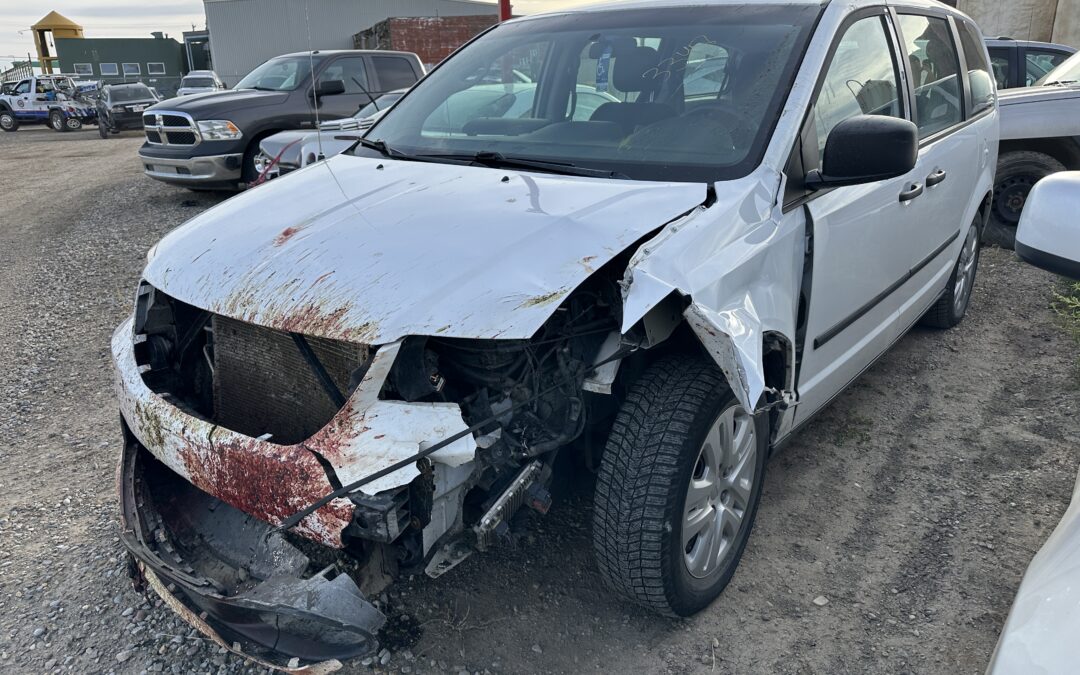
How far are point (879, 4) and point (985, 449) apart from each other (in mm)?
1969

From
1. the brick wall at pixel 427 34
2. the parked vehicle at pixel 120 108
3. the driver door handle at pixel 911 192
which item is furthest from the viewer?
the brick wall at pixel 427 34

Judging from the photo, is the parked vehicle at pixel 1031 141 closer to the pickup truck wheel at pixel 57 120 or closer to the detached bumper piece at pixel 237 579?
the detached bumper piece at pixel 237 579

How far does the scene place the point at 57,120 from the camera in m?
23.5

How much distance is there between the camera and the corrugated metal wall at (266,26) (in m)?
26.8

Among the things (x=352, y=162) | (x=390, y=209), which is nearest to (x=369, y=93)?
(x=352, y=162)

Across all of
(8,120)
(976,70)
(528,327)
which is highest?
(976,70)

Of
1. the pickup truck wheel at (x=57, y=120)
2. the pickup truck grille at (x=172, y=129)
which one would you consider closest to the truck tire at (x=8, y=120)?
the pickup truck wheel at (x=57, y=120)

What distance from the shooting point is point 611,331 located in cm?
227

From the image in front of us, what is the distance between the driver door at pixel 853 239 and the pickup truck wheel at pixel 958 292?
1322 mm

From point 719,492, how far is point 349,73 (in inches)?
341

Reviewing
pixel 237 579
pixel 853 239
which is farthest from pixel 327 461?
pixel 853 239

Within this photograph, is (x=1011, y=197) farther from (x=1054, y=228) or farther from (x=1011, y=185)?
(x=1054, y=228)

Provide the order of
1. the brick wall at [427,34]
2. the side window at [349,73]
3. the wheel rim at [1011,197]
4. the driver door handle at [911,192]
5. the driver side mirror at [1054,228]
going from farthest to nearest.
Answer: the brick wall at [427,34] < the side window at [349,73] < the wheel rim at [1011,197] < the driver door handle at [911,192] < the driver side mirror at [1054,228]

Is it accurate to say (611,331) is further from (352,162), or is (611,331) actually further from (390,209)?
(352,162)
